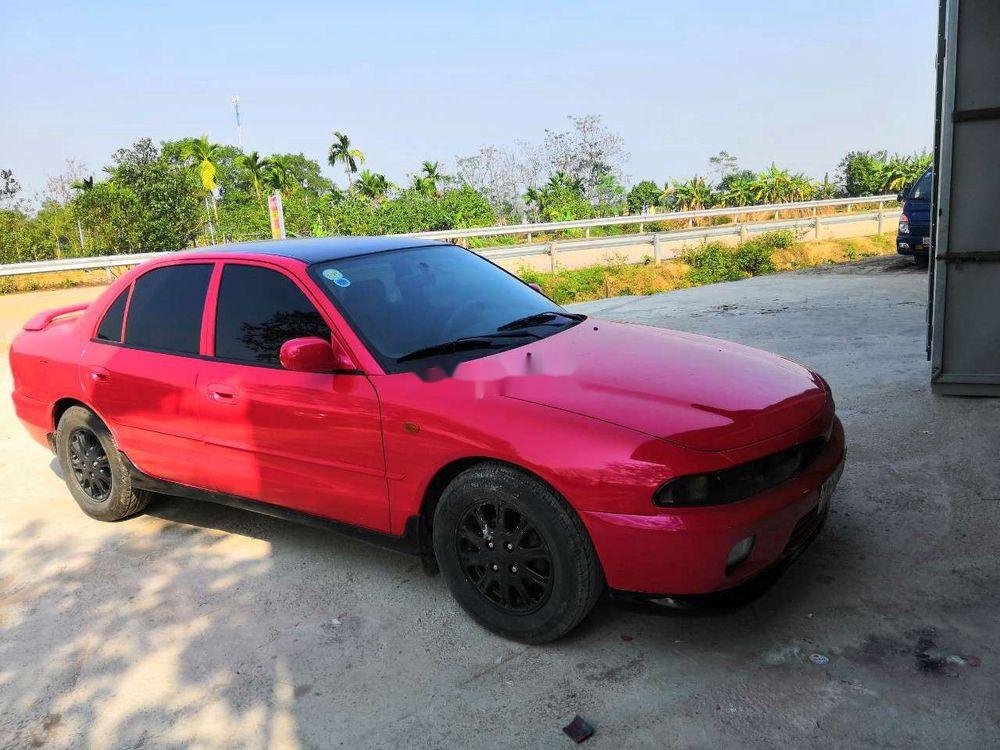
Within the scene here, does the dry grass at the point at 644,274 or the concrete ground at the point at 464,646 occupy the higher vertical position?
the dry grass at the point at 644,274

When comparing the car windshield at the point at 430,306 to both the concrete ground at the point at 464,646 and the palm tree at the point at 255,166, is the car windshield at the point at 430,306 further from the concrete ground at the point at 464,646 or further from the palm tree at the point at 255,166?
the palm tree at the point at 255,166

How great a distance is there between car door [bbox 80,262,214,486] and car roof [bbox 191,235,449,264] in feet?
0.71

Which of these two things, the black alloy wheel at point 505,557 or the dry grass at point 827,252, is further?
the dry grass at point 827,252

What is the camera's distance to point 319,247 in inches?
162

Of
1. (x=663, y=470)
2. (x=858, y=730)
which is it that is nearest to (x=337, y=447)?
(x=663, y=470)

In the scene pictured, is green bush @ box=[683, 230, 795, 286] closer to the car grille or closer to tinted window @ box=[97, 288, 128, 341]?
tinted window @ box=[97, 288, 128, 341]

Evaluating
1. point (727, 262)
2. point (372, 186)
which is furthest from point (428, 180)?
point (727, 262)

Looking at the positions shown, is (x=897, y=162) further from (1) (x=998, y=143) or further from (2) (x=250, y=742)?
(2) (x=250, y=742)

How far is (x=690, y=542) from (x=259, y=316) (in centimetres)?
228

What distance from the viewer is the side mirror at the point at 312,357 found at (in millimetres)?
3332

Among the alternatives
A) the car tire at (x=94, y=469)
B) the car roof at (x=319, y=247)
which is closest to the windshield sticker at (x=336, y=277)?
the car roof at (x=319, y=247)

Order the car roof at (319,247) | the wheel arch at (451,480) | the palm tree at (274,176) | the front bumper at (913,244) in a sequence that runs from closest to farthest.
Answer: the wheel arch at (451,480) → the car roof at (319,247) → the front bumper at (913,244) → the palm tree at (274,176)

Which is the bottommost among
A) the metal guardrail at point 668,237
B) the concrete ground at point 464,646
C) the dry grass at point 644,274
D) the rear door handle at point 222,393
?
the concrete ground at point 464,646

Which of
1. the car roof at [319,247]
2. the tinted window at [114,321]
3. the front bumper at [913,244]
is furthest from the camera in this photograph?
the front bumper at [913,244]
